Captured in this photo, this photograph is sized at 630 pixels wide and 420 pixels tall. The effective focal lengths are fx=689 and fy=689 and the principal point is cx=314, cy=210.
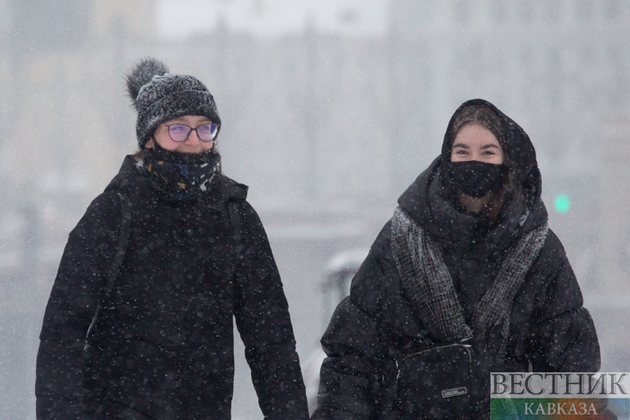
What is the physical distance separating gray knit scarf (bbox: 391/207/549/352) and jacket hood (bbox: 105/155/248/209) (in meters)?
0.54

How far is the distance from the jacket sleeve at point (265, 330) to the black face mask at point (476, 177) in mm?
609

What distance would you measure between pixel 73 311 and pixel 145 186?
404 mm

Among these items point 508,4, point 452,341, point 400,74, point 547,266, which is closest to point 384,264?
point 452,341

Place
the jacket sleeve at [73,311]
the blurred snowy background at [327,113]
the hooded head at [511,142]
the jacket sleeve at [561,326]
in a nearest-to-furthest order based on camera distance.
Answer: the jacket sleeve at [73,311] < the jacket sleeve at [561,326] < the hooded head at [511,142] < the blurred snowy background at [327,113]

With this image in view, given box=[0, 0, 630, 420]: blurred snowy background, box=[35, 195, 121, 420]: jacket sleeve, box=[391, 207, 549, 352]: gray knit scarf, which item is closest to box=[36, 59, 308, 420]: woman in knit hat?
box=[35, 195, 121, 420]: jacket sleeve

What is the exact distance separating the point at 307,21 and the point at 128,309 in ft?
241

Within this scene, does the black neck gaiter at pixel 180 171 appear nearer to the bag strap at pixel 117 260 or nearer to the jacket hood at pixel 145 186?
the jacket hood at pixel 145 186

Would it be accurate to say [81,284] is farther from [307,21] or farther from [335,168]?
[335,168]

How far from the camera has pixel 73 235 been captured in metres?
1.87

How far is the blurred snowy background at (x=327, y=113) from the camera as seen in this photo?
52656 millimetres

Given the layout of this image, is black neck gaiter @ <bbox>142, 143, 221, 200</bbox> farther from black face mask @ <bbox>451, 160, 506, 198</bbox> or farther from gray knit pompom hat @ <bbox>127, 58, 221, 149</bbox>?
black face mask @ <bbox>451, 160, 506, 198</bbox>

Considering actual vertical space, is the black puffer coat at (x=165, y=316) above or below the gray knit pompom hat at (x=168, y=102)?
below

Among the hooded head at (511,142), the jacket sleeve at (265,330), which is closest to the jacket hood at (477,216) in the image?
the hooded head at (511,142)

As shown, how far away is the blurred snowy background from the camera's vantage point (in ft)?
173
